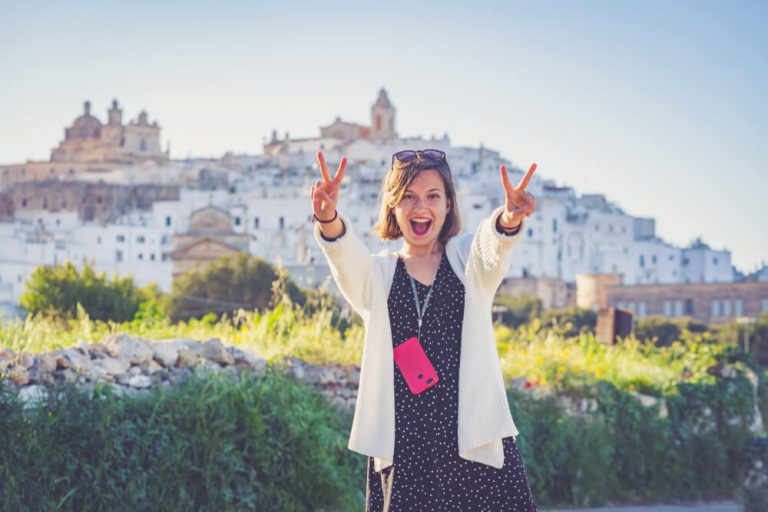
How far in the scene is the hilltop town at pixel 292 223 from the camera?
69750mm

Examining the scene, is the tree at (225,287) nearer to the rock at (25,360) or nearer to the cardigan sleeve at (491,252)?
the rock at (25,360)

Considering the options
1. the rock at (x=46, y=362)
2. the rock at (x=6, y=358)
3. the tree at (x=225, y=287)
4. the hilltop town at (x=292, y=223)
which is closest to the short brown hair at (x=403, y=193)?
the rock at (x=6, y=358)

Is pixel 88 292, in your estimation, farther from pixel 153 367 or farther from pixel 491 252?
pixel 491 252

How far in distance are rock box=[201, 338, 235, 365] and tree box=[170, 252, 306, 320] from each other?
1088 inches

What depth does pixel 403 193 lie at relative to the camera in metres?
3.71

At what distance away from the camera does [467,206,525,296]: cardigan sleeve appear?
3575 millimetres

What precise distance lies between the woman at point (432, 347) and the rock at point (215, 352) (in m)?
3.86

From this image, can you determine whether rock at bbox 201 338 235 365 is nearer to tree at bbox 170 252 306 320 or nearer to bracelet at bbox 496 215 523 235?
bracelet at bbox 496 215 523 235

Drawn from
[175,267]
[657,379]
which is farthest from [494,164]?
[657,379]

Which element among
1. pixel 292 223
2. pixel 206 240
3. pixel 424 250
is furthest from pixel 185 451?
pixel 292 223

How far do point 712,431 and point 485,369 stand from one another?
25.3ft

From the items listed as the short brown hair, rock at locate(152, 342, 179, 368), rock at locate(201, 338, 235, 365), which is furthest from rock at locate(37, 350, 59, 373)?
the short brown hair

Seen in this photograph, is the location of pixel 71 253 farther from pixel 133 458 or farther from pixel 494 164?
pixel 133 458

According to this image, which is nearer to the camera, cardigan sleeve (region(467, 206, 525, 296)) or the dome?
cardigan sleeve (region(467, 206, 525, 296))
